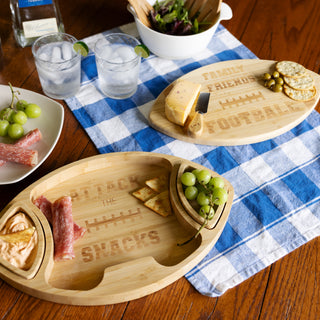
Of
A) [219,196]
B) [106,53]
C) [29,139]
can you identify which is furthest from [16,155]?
[219,196]

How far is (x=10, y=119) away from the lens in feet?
3.94

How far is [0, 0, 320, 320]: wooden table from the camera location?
3.05 feet

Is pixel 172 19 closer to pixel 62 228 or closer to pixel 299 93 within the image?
pixel 299 93

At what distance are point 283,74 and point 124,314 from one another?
95cm

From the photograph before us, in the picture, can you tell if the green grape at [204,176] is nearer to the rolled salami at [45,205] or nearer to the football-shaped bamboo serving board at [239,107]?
the football-shaped bamboo serving board at [239,107]

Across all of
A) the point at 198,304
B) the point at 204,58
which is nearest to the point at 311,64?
the point at 204,58

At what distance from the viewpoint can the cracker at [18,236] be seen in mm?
913

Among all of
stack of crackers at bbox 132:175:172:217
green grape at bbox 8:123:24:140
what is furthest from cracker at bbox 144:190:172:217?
green grape at bbox 8:123:24:140

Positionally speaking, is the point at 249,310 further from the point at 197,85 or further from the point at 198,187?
the point at 197,85

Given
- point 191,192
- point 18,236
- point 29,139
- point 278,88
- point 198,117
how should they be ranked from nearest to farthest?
1. point 18,236
2. point 191,192
3. point 29,139
4. point 198,117
5. point 278,88

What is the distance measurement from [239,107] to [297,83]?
234 millimetres

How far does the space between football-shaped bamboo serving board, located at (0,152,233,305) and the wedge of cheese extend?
165 mm

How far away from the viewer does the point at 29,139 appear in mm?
1149

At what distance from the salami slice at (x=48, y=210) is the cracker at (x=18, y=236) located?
0.33 ft
